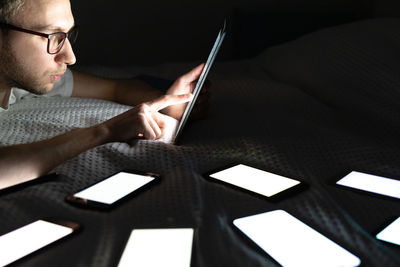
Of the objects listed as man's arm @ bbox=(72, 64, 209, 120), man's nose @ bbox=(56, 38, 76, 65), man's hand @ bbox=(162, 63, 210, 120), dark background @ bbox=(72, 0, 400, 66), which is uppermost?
dark background @ bbox=(72, 0, 400, 66)

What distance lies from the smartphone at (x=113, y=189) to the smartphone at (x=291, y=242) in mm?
203

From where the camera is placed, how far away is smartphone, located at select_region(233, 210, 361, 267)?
1.81ft

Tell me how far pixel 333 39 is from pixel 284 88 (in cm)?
28

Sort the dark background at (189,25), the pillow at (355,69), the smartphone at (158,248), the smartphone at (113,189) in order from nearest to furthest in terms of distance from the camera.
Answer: the smartphone at (158,248), the smartphone at (113,189), the pillow at (355,69), the dark background at (189,25)

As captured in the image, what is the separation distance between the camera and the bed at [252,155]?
2.00ft

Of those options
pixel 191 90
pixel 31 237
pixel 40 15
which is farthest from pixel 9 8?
pixel 31 237

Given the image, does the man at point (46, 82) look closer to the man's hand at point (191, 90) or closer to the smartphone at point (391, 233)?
the man's hand at point (191, 90)

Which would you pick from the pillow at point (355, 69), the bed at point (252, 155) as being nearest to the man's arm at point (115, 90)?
the bed at point (252, 155)

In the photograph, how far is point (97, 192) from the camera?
0.74 meters

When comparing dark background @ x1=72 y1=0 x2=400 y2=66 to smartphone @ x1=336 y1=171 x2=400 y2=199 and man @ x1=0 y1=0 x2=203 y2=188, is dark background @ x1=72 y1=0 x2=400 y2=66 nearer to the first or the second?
man @ x1=0 y1=0 x2=203 y2=188

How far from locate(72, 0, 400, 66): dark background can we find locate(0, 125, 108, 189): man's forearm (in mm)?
1549

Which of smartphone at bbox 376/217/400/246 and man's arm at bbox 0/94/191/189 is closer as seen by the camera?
smartphone at bbox 376/217/400/246

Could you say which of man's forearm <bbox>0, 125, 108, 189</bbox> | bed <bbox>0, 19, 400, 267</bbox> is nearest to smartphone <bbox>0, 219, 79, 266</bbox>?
bed <bbox>0, 19, 400, 267</bbox>

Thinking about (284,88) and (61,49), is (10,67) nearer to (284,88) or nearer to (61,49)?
(61,49)
